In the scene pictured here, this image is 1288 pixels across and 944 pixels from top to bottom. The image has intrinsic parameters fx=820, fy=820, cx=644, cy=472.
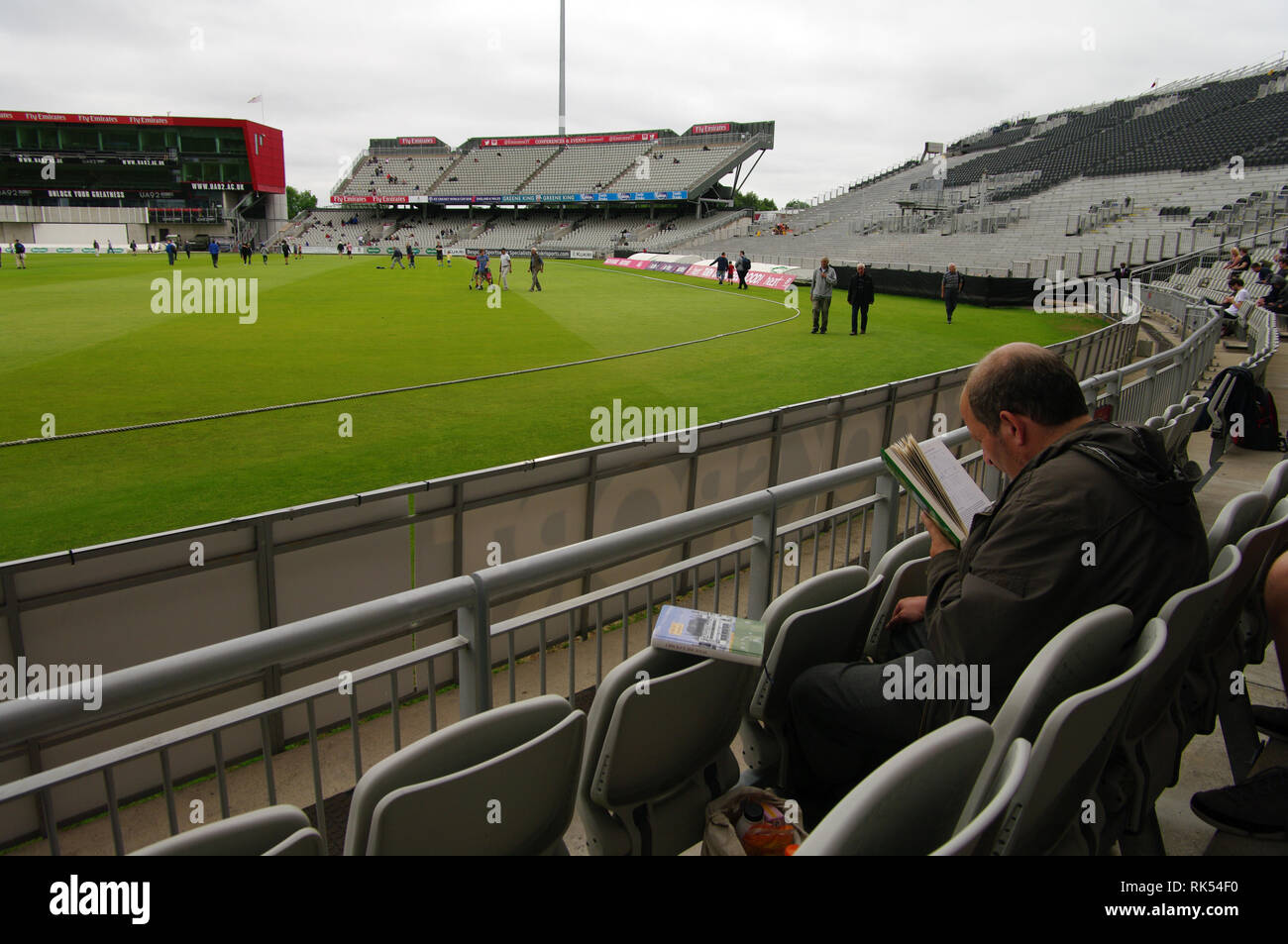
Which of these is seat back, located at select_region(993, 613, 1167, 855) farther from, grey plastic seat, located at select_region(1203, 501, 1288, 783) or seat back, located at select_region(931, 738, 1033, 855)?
grey plastic seat, located at select_region(1203, 501, 1288, 783)

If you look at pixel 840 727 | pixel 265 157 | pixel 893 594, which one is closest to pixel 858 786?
pixel 840 727

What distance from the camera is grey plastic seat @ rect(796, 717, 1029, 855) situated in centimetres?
156

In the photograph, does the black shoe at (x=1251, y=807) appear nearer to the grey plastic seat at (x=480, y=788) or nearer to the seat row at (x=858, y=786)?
the seat row at (x=858, y=786)

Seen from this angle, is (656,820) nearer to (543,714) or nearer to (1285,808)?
(543,714)

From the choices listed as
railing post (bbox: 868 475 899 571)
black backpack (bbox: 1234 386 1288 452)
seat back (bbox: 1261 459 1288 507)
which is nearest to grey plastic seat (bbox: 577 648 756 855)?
railing post (bbox: 868 475 899 571)

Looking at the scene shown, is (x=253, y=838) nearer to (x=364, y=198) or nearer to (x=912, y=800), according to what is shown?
(x=912, y=800)

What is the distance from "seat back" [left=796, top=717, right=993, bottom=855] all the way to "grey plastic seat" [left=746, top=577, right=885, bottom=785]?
0.86m

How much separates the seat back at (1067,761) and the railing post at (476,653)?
149 centimetres

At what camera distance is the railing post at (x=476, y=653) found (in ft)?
8.12

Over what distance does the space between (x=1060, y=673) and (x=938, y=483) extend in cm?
120

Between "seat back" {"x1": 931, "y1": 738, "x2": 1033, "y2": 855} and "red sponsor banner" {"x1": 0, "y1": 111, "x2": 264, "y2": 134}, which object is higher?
"red sponsor banner" {"x1": 0, "y1": 111, "x2": 264, "y2": 134}

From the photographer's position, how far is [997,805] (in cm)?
162
